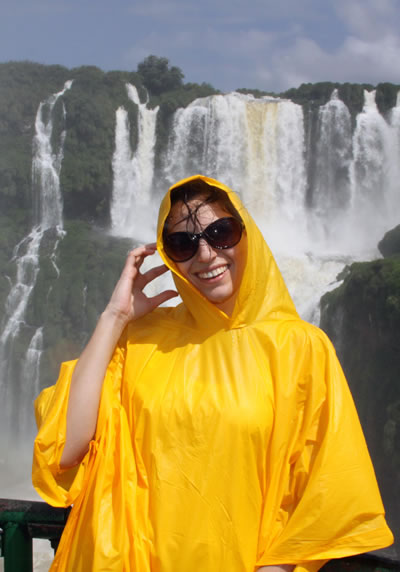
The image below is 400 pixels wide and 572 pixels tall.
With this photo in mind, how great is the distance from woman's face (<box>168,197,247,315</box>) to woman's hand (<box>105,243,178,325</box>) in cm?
12

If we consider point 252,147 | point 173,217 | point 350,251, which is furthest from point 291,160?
point 173,217

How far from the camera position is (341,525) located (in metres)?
1.42

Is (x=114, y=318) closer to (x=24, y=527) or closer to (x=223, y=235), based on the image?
(x=223, y=235)

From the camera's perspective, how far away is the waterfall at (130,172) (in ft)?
73.5

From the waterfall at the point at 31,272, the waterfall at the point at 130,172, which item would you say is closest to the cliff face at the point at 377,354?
the waterfall at the point at 31,272

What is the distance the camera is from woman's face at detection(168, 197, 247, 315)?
1.69m

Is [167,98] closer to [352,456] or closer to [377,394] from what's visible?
[377,394]

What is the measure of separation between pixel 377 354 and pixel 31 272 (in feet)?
35.1

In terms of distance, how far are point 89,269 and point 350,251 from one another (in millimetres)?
8399

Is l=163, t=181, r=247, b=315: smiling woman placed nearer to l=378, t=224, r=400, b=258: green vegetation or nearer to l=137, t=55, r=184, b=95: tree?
l=378, t=224, r=400, b=258: green vegetation

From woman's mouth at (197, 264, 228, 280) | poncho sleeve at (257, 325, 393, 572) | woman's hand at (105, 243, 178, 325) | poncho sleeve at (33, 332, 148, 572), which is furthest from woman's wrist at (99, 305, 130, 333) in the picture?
poncho sleeve at (257, 325, 393, 572)

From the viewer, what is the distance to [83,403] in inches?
64.1

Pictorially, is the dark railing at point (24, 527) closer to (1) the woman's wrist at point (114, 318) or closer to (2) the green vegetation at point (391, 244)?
(1) the woman's wrist at point (114, 318)

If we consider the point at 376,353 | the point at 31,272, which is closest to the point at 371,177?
the point at 376,353
